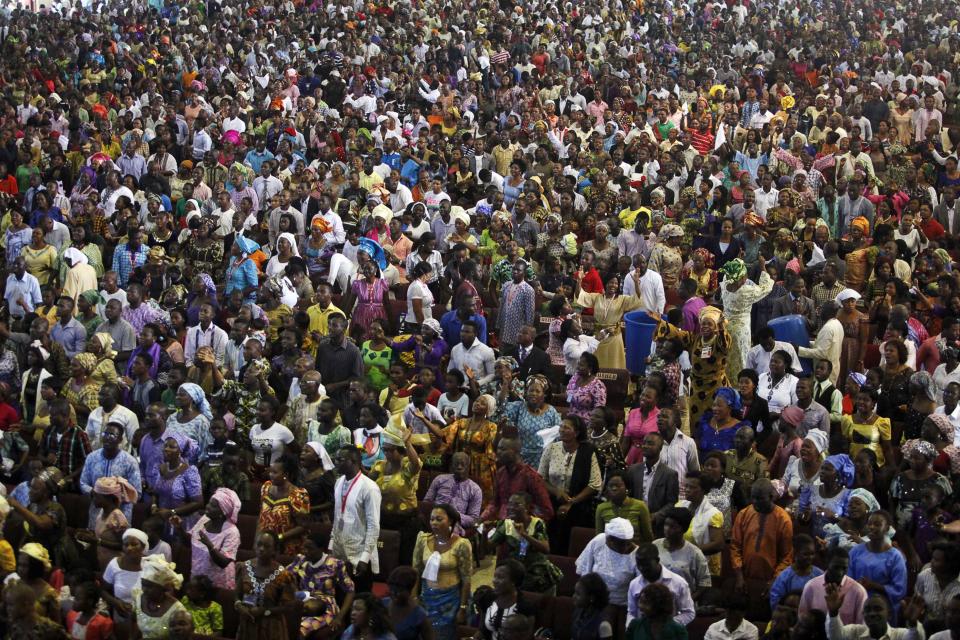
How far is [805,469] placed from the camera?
1080 centimetres

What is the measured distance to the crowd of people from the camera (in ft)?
33.0

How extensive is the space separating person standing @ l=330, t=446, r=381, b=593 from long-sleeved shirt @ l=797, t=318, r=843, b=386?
4.48 m

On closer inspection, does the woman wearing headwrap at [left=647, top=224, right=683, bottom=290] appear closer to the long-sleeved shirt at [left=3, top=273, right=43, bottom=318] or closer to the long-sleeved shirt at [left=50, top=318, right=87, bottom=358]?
the long-sleeved shirt at [left=50, top=318, right=87, bottom=358]

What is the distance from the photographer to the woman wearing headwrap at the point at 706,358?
505 inches

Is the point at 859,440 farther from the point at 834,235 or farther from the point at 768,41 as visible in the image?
the point at 768,41

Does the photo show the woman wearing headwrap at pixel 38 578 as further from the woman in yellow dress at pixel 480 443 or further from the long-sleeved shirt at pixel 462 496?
the woman in yellow dress at pixel 480 443

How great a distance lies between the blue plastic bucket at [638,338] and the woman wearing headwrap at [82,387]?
4758mm

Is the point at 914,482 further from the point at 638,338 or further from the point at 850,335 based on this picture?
the point at 638,338

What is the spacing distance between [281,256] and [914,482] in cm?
730

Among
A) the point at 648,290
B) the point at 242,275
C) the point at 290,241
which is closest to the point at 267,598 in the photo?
the point at 648,290

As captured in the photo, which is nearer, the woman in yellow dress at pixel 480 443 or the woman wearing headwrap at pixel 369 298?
the woman in yellow dress at pixel 480 443

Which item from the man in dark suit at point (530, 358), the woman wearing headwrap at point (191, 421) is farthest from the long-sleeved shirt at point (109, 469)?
the man in dark suit at point (530, 358)

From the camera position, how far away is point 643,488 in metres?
11.0

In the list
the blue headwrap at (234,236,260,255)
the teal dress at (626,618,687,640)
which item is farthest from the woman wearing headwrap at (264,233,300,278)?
the teal dress at (626,618,687,640)
